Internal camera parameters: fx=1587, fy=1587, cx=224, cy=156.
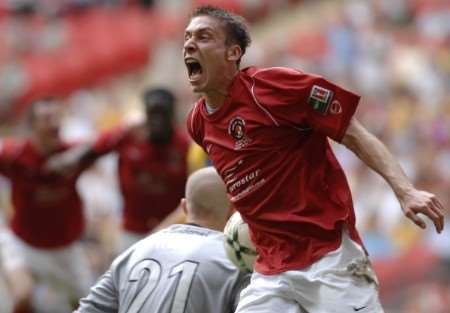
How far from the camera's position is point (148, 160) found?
1102cm

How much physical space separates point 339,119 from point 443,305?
19.4ft

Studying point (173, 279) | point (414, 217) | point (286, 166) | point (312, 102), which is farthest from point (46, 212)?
point (414, 217)

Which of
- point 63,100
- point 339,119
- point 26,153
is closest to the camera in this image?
point 339,119

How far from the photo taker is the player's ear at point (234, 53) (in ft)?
21.9

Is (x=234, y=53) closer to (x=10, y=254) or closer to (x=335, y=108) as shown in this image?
(x=335, y=108)

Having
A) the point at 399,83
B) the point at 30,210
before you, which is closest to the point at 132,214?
the point at 30,210

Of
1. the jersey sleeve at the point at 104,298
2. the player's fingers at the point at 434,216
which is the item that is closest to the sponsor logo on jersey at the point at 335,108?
the player's fingers at the point at 434,216

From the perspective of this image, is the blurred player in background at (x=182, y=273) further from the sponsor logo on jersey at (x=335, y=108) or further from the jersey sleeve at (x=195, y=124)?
the sponsor logo on jersey at (x=335, y=108)

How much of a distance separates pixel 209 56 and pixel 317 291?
108cm

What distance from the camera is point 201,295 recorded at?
663cm

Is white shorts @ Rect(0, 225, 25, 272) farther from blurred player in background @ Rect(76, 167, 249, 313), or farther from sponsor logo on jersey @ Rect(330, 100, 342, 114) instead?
sponsor logo on jersey @ Rect(330, 100, 342, 114)

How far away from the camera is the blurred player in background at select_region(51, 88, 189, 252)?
1067cm

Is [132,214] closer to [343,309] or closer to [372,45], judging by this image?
[343,309]

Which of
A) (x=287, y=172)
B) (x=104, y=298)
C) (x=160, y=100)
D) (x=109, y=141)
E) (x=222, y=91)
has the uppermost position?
(x=222, y=91)
